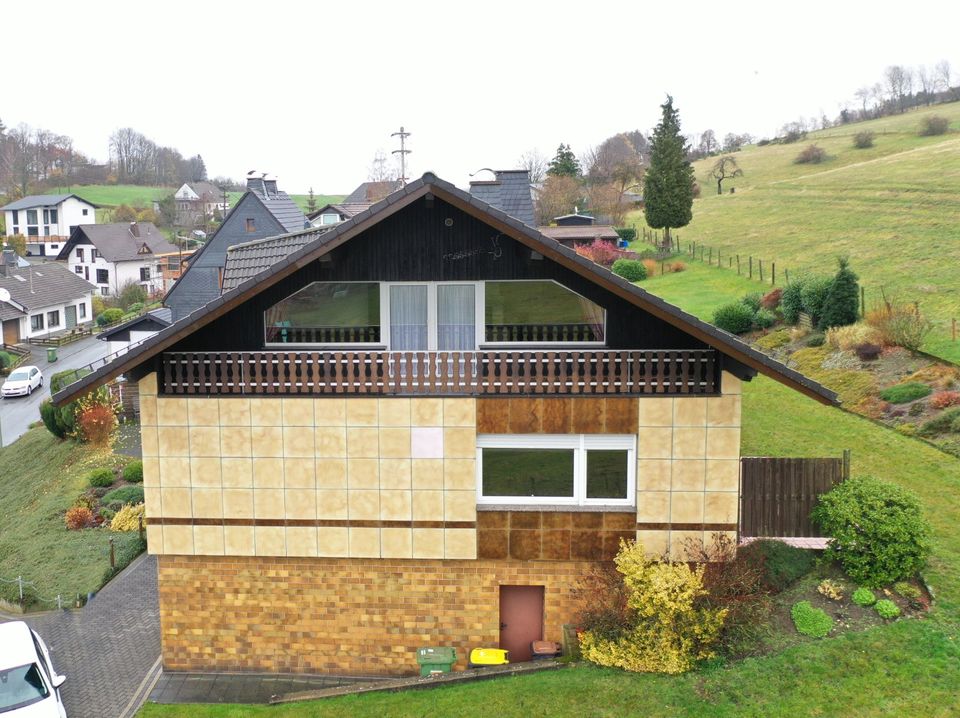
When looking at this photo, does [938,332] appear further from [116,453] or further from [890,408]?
[116,453]

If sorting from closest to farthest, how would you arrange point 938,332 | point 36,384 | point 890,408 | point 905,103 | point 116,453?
point 890,408
point 938,332
point 116,453
point 36,384
point 905,103

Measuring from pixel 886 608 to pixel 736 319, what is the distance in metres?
22.4

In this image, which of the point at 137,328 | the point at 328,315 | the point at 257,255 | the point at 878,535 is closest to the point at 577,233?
the point at 137,328

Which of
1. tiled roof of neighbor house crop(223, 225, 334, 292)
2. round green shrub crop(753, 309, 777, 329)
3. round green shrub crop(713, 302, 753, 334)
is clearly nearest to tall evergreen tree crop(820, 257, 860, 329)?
round green shrub crop(753, 309, 777, 329)

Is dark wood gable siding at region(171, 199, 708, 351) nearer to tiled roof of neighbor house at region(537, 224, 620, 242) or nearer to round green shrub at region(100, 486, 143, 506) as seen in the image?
round green shrub at region(100, 486, 143, 506)

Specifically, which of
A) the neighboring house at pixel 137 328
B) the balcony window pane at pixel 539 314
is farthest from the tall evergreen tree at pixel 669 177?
the balcony window pane at pixel 539 314

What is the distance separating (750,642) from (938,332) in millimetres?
18697

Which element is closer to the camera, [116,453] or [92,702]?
[92,702]

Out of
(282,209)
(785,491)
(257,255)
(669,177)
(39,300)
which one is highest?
(669,177)

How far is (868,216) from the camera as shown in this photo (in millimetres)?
53375

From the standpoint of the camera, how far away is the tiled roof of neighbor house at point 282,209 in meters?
36.6

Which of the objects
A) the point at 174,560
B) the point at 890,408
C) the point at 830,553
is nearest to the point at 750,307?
the point at 890,408

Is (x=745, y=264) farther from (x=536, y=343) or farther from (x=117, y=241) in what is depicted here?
(x=117, y=241)

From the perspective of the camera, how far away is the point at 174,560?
46.8 ft
